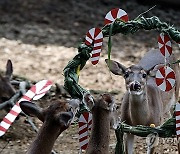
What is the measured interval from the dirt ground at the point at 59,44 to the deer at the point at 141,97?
44 cm

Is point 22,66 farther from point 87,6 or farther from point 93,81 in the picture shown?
point 87,6

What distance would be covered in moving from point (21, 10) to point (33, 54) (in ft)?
10.4

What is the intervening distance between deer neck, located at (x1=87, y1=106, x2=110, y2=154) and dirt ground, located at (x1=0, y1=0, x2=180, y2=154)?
1633mm

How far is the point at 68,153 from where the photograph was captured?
23.3 ft

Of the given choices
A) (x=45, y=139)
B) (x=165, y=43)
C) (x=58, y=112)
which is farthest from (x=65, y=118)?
(x=165, y=43)

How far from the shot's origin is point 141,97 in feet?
22.0

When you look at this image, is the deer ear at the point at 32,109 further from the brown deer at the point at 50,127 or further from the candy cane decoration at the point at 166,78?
the candy cane decoration at the point at 166,78

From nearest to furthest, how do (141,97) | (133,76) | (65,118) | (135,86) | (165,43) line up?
1. (65,118)
2. (165,43)
3. (135,86)
4. (133,76)
5. (141,97)

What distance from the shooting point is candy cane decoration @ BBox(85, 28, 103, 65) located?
17.9ft

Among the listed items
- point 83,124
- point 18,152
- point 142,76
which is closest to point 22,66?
point 18,152

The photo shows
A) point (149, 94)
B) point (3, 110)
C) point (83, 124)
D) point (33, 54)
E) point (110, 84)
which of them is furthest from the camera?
point (33, 54)

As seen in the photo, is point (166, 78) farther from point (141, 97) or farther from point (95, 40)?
point (141, 97)

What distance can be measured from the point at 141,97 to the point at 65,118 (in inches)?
71.9

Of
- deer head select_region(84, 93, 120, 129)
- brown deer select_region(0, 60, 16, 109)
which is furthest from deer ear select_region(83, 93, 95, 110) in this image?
brown deer select_region(0, 60, 16, 109)
